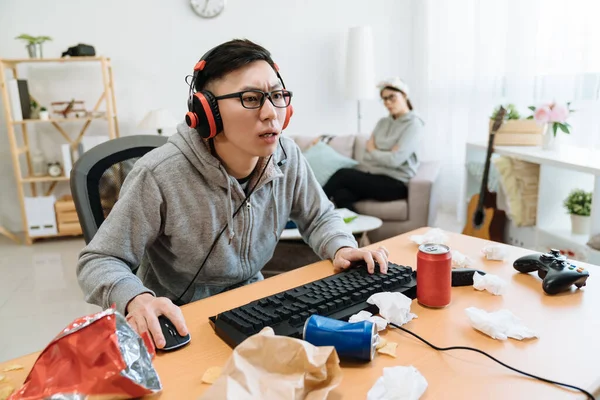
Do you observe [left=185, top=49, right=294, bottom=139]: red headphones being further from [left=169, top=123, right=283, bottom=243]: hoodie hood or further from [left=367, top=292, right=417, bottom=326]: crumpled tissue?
[left=367, top=292, right=417, bottom=326]: crumpled tissue

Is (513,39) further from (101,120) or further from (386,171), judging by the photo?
(101,120)

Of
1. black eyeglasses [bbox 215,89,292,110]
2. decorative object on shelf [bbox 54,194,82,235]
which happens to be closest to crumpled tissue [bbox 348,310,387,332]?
black eyeglasses [bbox 215,89,292,110]

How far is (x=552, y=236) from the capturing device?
2.52m

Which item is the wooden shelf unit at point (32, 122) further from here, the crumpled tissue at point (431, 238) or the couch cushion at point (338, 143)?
the crumpled tissue at point (431, 238)

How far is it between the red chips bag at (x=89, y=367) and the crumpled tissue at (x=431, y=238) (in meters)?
0.81

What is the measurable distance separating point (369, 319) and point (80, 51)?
3.52 meters

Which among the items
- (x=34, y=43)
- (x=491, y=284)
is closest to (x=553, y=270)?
(x=491, y=284)

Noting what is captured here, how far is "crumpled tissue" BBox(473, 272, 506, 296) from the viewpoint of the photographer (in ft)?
3.21

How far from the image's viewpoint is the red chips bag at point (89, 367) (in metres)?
0.64

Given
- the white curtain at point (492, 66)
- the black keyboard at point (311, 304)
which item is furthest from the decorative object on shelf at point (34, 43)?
the black keyboard at point (311, 304)

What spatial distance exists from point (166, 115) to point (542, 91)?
8.76ft

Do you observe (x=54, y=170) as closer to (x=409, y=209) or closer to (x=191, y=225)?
(x=409, y=209)

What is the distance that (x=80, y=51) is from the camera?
361cm

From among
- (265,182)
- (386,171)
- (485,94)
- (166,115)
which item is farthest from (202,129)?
(485,94)
